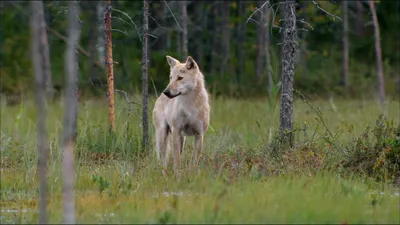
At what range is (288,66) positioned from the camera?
1259cm

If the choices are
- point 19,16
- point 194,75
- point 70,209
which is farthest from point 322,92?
point 70,209

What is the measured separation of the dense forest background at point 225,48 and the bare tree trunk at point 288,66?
51.9 ft

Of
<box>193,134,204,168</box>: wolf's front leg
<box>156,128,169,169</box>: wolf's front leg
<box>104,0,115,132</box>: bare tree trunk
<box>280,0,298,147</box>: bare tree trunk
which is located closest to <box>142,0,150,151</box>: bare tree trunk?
<box>156,128,169,169</box>: wolf's front leg

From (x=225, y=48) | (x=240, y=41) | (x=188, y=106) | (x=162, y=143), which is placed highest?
(x=240, y=41)

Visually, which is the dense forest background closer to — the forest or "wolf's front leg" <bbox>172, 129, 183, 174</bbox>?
the forest

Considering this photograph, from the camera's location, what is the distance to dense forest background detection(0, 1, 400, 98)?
103 ft

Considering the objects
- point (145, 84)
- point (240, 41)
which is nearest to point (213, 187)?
point (145, 84)

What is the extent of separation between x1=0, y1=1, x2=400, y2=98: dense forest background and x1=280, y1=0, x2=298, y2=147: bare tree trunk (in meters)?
15.8

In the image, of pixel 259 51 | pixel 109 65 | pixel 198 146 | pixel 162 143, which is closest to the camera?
pixel 198 146

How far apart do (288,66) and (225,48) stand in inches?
895

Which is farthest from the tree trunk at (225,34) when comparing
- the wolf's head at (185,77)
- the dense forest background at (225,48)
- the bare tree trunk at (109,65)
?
the wolf's head at (185,77)

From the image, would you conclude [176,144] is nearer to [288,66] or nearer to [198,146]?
[198,146]

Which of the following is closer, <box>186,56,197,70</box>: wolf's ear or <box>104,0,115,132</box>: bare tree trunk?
<box>186,56,197,70</box>: wolf's ear

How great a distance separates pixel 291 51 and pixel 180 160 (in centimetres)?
254
